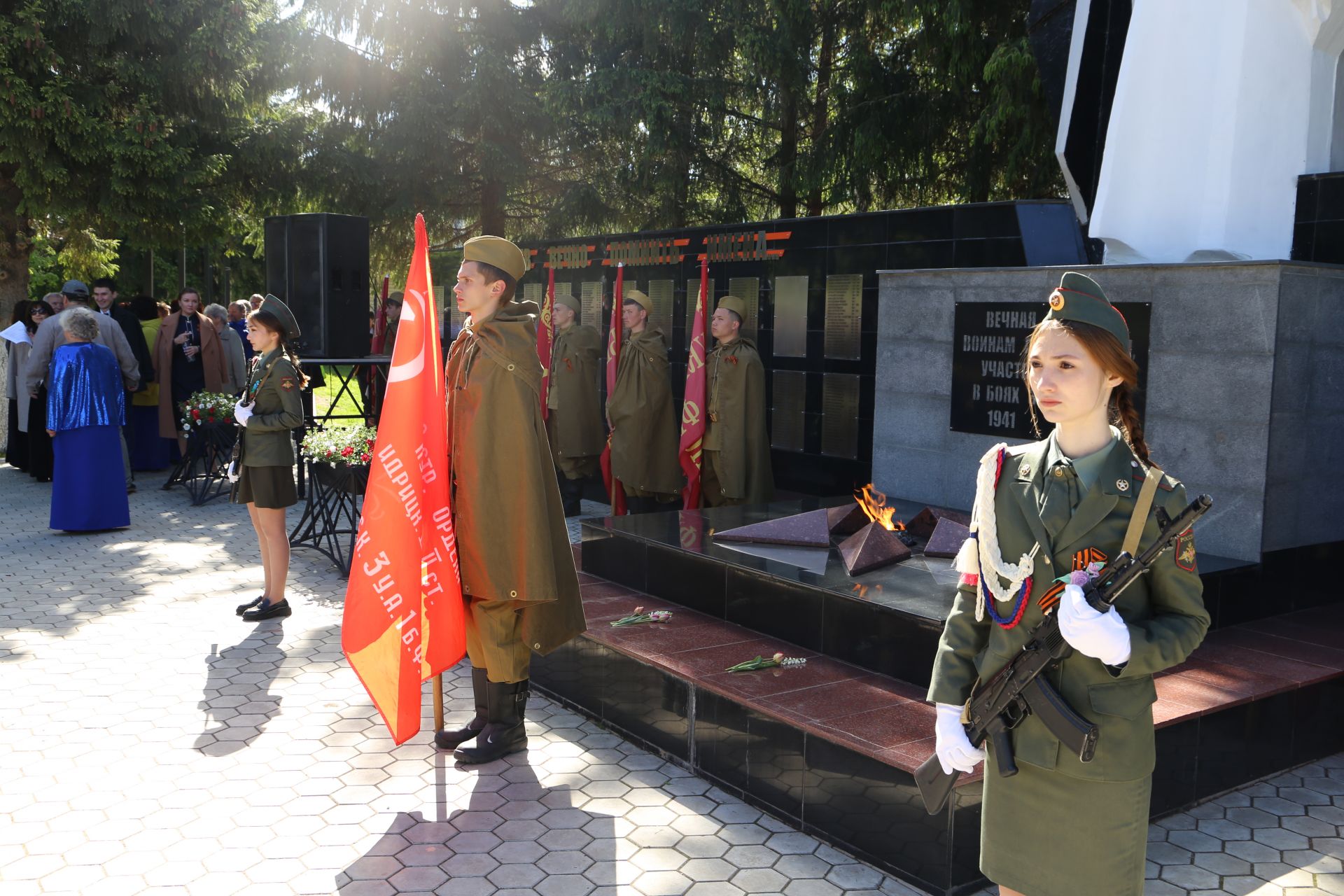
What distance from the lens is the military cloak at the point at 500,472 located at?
15.3 ft

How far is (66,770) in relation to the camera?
15.6 feet

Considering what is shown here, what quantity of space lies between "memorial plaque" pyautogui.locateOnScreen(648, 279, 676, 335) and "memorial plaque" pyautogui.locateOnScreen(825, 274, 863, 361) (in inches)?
78.5

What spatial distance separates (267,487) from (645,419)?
368cm

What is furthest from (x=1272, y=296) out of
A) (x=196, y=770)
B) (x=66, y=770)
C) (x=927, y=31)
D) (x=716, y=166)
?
(x=716, y=166)

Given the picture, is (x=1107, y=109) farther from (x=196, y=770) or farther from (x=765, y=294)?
(x=196, y=770)

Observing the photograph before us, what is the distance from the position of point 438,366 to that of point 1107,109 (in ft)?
20.0

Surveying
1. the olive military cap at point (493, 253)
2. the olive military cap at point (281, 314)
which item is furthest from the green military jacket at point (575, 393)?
the olive military cap at point (493, 253)

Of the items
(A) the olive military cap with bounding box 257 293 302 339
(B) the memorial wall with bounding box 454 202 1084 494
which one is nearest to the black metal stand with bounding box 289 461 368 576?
(A) the olive military cap with bounding box 257 293 302 339

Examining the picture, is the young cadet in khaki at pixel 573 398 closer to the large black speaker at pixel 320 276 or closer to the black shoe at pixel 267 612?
the large black speaker at pixel 320 276

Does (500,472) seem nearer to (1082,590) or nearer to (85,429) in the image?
(1082,590)

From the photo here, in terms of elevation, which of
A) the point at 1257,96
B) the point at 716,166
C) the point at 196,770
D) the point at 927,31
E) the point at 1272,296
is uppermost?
the point at 927,31

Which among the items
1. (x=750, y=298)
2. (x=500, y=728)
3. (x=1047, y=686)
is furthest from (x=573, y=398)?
(x=1047, y=686)

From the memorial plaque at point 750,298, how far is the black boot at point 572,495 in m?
2.19

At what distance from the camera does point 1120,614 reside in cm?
250
